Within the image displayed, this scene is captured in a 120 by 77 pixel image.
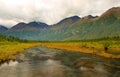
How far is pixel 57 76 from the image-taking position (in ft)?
176

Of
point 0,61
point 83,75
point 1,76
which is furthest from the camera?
point 0,61

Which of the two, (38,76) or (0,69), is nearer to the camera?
(38,76)

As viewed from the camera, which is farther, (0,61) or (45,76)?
(0,61)

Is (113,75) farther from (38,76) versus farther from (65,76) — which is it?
(38,76)

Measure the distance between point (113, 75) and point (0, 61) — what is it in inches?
1501

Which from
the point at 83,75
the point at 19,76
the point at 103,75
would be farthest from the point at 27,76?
the point at 103,75

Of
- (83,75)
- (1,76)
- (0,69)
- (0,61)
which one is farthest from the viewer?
(0,61)

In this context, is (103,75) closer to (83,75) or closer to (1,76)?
(83,75)

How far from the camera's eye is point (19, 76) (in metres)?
52.3

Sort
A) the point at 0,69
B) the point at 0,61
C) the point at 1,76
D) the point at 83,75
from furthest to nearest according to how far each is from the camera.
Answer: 1. the point at 0,61
2. the point at 0,69
3. the point at 83,75
4. the point at 1,76

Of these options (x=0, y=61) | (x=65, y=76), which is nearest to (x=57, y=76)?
(x=65, y=76)

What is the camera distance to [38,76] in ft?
173

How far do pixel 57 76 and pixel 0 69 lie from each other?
18008 millimetres

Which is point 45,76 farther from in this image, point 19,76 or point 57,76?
point 19,76
